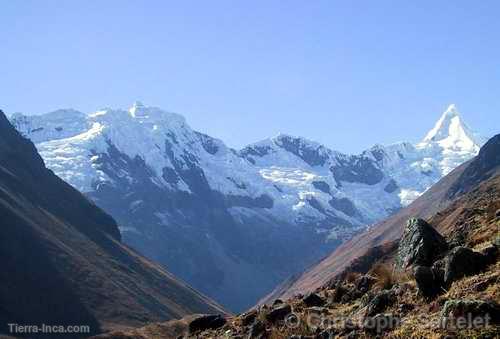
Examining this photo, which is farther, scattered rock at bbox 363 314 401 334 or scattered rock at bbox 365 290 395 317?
scattered rock at bbox 365 290 395 317

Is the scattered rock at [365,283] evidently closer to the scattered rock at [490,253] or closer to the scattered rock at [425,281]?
the scattered rock at [425,281]

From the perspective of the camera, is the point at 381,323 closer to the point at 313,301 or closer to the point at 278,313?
the point at 278,313

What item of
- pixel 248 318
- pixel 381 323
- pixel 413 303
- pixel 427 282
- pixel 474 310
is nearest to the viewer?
pixel 474 310

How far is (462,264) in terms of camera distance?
56.8 ft

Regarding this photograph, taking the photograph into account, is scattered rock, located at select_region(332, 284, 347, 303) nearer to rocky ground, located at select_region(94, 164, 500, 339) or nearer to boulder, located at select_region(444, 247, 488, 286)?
rocky ground, located at select_region(94, 164, 500, 339)

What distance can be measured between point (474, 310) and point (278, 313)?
898 cm

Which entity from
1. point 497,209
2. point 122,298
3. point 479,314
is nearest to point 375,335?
point 479,314

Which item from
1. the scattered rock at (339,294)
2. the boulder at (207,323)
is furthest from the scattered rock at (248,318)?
the scattered rock at (339,294)

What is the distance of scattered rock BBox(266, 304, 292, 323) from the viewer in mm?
21672

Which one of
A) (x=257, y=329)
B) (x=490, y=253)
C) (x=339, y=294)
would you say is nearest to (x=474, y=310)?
(x=490, y=253)

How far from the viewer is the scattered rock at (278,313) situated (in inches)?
853

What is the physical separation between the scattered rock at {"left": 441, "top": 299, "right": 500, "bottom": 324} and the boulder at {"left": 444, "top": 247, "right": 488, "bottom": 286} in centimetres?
272

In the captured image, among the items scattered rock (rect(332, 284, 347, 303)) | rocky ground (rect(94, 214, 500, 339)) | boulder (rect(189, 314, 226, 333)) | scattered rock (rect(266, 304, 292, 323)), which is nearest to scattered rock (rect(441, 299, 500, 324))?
rocky ground (rect(94, 214, 500, 339))

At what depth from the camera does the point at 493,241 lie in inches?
752
